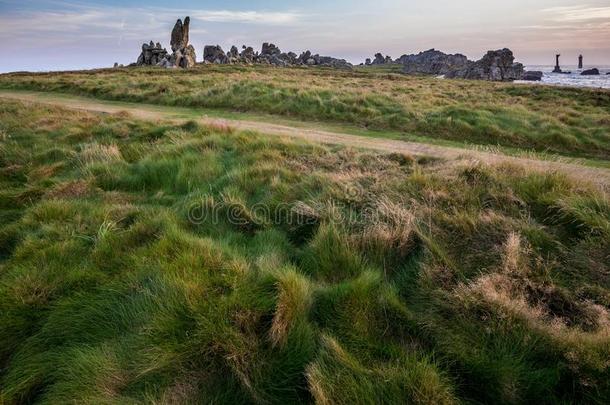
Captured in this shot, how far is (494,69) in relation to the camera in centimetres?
9719

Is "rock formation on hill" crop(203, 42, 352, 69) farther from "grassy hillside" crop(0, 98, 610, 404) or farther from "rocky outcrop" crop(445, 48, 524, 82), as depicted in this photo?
"grassy hillside" crop(0, 98, 610, 404)

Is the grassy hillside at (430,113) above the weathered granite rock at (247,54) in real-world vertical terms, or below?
below

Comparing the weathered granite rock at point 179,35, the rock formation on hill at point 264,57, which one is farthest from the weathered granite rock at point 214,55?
the weathered granite rock at point 179,35

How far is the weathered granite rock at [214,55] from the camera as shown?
100287 mm

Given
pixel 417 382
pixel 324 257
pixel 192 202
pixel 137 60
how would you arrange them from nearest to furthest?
pixel 417 382 < pixel 324 257 < pixel 192 202 < pixel 137 60

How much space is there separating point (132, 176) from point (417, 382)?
20.5 feet

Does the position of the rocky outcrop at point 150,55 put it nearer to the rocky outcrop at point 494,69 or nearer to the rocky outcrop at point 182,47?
the rocky outcrop at point 182,47

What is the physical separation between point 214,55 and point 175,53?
28089 millimetres

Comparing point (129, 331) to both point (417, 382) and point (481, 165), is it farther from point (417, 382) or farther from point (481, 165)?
point (481, 165)

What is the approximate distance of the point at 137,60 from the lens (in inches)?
3339

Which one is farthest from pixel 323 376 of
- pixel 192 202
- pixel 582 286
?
pixel 192 202

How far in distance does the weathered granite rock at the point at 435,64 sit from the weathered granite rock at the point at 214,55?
60.6 meters

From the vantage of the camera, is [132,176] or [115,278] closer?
[115,278]

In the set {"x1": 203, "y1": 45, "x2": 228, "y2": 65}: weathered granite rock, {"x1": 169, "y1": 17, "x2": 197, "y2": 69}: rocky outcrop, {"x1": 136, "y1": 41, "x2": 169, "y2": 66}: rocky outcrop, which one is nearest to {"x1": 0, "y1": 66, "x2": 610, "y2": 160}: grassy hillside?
{"x1": 169, "y1": 17, "x2": 197, "y2": 69}: rocky outcrop
